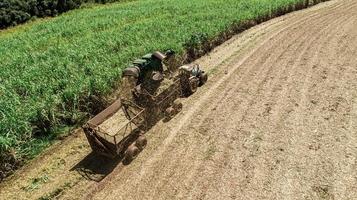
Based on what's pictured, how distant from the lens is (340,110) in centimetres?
1628

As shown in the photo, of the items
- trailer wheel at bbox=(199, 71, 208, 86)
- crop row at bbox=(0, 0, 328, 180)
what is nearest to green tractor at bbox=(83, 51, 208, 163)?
trailer wheel at bbox=(199, 71, 208, 86)

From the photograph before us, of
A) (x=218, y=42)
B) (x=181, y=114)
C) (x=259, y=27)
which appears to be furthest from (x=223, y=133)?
(x=259, y=27)

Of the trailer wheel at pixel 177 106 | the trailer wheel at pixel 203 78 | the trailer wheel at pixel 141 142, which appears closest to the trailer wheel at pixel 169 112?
the trailer wheel at pixel 177 106

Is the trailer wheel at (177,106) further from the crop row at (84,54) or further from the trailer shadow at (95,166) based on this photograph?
the trailer shadow at (95,166)

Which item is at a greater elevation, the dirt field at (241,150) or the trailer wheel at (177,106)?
the trailer wheel at (177,106)

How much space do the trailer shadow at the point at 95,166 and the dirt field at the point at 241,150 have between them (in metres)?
0.04

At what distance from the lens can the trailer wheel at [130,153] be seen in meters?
13.7

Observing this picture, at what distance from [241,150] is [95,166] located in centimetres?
532

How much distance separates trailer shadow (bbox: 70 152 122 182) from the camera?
13477 mm

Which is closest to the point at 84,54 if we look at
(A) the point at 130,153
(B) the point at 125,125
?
(B) the point at 125,125

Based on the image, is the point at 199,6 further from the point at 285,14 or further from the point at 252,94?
the point at 252,94

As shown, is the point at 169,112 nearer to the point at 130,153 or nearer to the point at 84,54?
the point at 130,153

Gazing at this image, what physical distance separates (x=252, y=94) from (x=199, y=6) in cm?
1778

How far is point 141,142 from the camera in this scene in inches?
563
